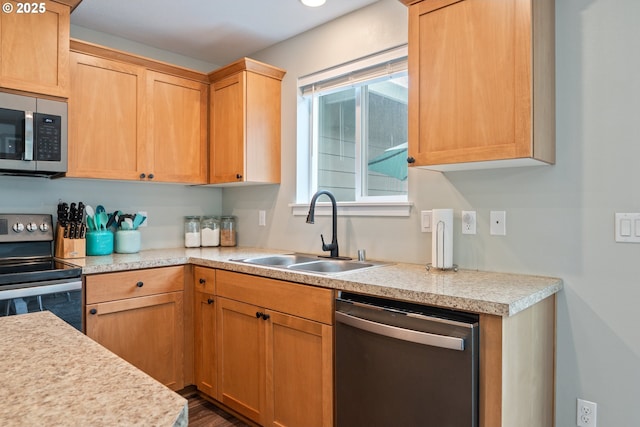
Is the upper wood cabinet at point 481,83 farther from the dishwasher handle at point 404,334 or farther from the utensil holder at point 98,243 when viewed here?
the utensil holder at point 98,243

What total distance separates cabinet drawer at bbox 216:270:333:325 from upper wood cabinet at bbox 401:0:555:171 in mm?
743

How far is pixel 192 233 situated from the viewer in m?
3.18

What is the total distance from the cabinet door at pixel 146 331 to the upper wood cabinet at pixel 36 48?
1219 mm

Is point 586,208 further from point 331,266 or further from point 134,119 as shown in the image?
point 134,119

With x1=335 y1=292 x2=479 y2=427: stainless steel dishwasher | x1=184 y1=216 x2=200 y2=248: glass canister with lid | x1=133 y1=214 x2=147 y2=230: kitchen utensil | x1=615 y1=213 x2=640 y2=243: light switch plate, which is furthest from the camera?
x1=184 y1=216 x2=200 y2=248: glass canister with lid

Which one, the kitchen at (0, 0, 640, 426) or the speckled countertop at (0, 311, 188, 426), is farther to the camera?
the kitchen at (0, 0, 640, 426)

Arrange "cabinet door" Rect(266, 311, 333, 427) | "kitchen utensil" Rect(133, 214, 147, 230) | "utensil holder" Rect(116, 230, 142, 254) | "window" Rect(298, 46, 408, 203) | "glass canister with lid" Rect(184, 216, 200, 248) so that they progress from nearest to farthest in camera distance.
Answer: "cabinet door" Rect(266, 311, 333, 427), "window" Rect(298, 46, 408, 203), "utensil holder" Rect(116, 230, 142, 254), "kitchen utensil" Rect(133, 214, 147, 230), "glass canister with lid" Rect(184, 216, 200, 248)

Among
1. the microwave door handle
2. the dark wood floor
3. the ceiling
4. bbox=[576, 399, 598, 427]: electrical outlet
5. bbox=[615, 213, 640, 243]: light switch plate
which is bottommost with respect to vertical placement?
the dark wood floor

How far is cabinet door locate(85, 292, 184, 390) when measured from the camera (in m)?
2.27

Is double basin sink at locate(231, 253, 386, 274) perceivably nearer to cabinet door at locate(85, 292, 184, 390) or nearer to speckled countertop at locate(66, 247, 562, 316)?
speckled countertop at locate(66, 247, 562, 316)

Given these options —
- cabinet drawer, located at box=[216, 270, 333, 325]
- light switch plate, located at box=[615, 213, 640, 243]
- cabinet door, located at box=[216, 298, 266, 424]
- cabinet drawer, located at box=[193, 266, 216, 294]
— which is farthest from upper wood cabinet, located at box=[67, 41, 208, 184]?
light switch plate, located at box=[615, 213, 640, 243]

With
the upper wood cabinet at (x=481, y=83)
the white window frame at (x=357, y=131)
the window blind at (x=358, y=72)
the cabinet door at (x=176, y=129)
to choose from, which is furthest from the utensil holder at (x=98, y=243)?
the upper wood cabinet at (x=481, y=83)

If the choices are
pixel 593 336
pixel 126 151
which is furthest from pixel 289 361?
pixel 126 151

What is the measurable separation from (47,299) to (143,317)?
0.52 metres
